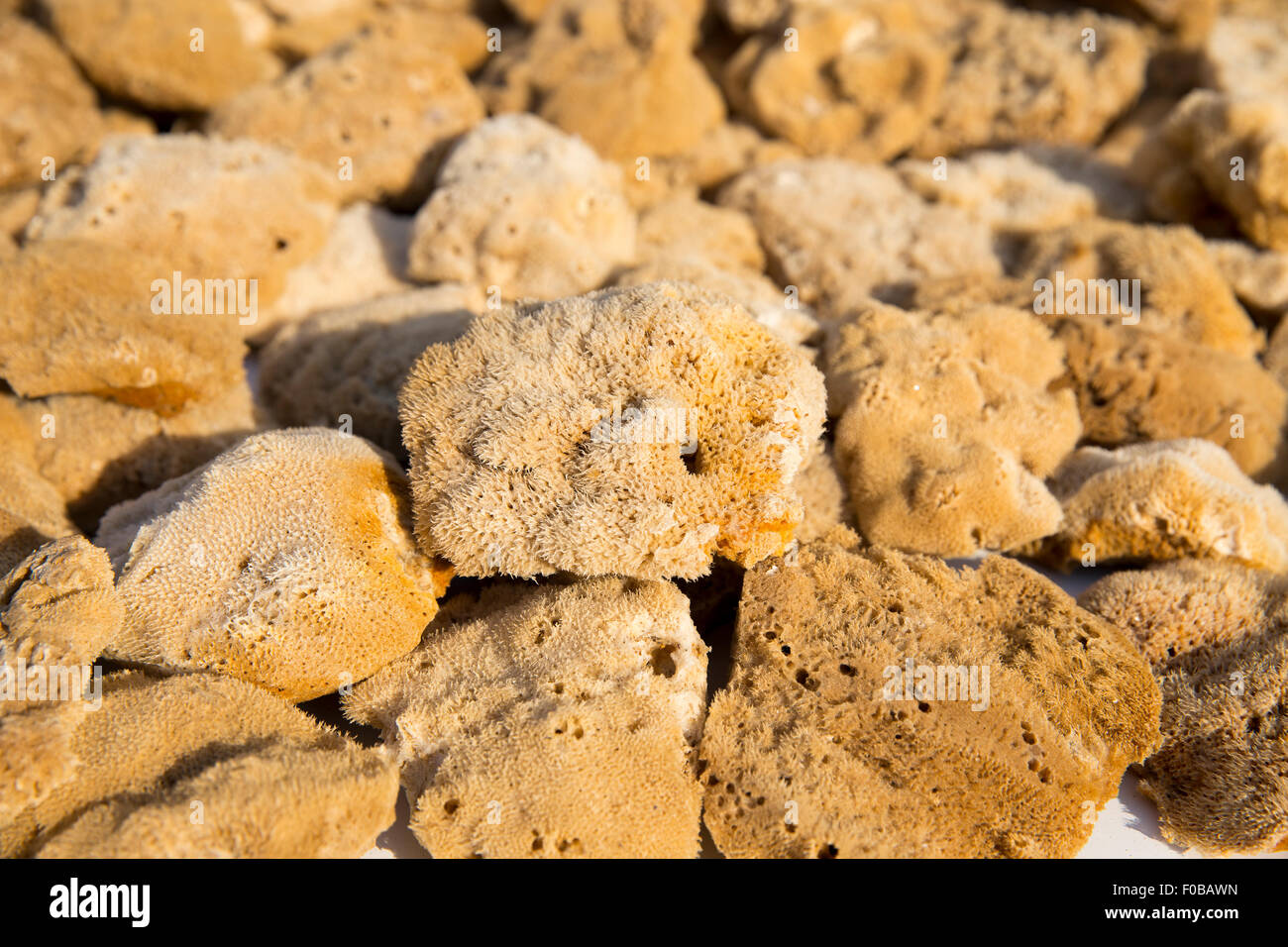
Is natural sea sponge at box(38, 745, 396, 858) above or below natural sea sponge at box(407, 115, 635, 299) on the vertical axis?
below

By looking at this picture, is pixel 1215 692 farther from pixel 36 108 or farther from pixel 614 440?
pixel 36 108

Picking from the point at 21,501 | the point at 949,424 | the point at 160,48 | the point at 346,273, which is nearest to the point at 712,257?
the point at 949,424

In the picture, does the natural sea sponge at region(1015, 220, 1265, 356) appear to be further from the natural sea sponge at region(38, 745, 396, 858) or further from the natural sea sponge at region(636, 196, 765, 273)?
the natural sea sponge at region(38, 745, 396, 858)

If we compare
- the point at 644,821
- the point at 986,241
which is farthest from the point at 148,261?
the point at 986,241

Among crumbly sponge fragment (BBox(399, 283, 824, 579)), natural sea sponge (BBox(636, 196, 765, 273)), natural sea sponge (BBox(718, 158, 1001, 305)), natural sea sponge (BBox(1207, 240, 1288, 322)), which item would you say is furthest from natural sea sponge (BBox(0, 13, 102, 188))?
natural sea sponge (BBox(1207, 240, 1288, 322))

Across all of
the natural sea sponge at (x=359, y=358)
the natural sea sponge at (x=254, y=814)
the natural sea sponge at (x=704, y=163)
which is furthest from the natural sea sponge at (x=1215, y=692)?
the natural sea sponge at (x=704, y=163)

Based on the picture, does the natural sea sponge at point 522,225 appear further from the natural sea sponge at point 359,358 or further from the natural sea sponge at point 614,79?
the natural sea sponge at point 614,79
